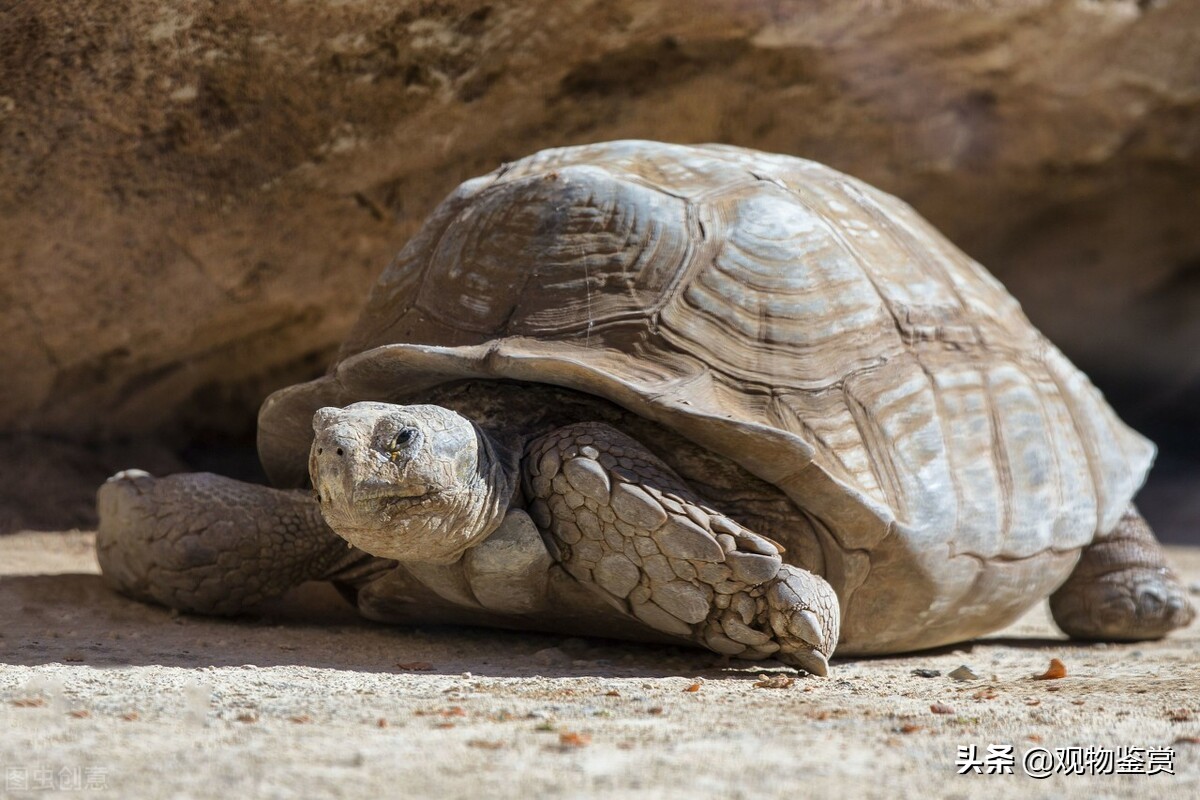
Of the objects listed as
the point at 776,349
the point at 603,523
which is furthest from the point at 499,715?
the point at 776,349

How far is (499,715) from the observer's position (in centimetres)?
260

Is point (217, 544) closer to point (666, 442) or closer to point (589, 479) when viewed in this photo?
point (589, 479)

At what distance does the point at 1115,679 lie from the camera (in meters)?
3.48

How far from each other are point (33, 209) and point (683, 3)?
259 centimetres

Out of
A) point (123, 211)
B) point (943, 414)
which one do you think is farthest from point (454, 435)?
point (123, 211)

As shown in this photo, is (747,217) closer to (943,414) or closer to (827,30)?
(943,414)

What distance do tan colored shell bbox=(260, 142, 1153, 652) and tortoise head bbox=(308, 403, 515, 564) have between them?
1.14 feet

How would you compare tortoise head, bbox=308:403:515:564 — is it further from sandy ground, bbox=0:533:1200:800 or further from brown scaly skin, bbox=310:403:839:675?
sandy ground, bbox=0:533:1200:800

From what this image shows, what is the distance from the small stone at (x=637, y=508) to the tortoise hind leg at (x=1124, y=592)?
6.77 ft

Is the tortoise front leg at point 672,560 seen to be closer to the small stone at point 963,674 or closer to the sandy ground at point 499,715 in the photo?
the sandy ground at point 499,715

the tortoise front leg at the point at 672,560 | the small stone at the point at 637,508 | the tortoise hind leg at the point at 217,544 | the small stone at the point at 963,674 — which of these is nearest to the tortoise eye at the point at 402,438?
the tortoise front leg at the point at 672,560

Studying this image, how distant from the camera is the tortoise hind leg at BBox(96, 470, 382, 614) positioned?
3.88m
